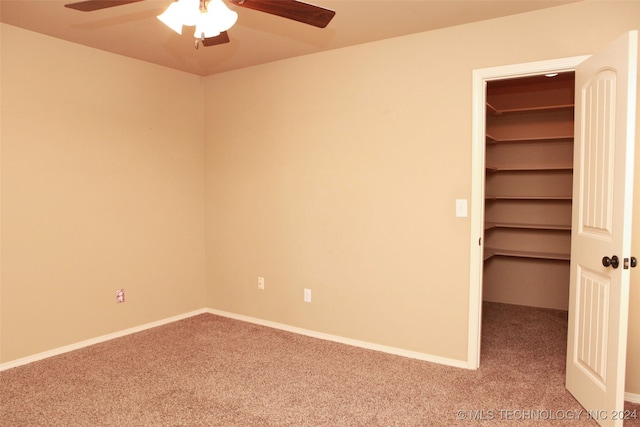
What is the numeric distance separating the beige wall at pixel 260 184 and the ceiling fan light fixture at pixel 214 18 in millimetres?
1786

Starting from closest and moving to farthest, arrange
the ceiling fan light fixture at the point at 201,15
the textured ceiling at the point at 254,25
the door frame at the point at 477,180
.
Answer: the ceiling fan light fixture at the point at 201,15
the textured ceiling at the point at 254,25
the door frame at the point at 477,180

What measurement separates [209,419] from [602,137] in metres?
2.63

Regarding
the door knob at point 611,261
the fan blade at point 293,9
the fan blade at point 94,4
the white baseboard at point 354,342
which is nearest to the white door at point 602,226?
the door knob at point 611,261

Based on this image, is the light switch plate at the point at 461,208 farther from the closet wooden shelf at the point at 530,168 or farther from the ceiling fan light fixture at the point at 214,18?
the ceiling fan light fixture at the point at 214,18

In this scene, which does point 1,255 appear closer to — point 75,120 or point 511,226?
point 75,120

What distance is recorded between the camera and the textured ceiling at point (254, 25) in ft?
8.95

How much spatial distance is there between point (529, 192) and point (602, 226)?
8.73 feet

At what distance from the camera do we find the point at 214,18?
183 cm

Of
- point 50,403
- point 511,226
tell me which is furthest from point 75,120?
point 511,226

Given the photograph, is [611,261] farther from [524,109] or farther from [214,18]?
[524,109]

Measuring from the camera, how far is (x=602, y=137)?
7.71 ft

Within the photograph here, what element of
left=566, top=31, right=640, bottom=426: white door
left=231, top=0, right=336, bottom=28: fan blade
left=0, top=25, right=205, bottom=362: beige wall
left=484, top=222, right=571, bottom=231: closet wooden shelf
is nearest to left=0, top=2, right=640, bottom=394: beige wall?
left=0, top=25, right=205, bottom=362: beige wall

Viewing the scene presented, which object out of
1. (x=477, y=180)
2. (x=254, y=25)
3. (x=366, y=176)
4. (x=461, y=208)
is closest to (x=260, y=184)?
(x=366, y=176)

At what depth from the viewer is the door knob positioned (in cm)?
220
